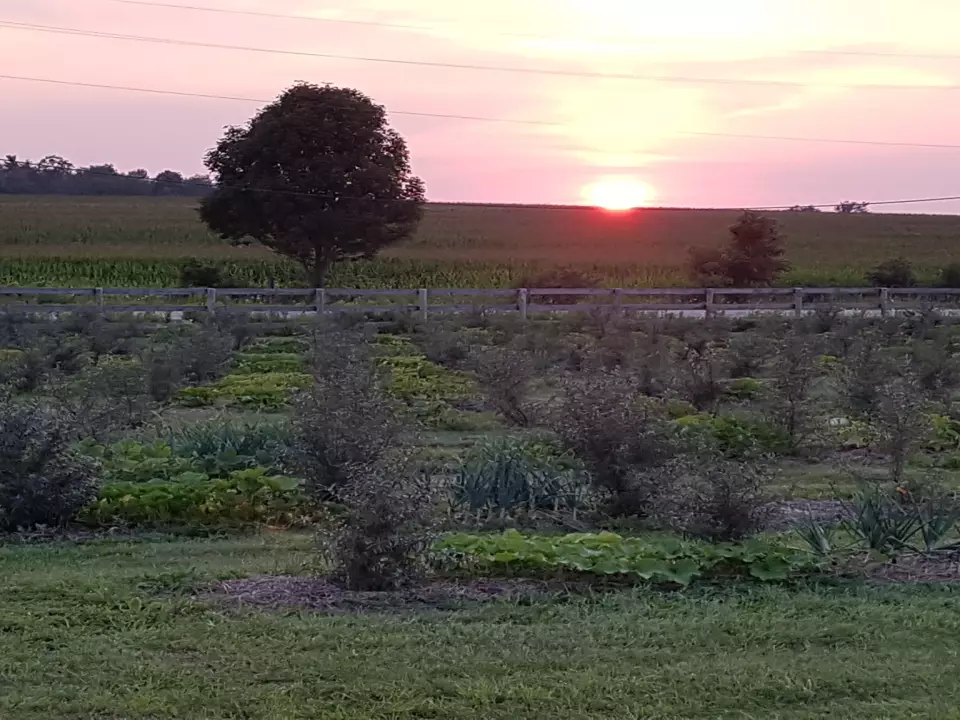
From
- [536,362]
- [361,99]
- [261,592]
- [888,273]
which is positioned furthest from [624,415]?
[888,273]

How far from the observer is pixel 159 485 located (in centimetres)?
854

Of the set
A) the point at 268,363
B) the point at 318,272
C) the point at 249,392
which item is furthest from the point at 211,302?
the point at 318,272

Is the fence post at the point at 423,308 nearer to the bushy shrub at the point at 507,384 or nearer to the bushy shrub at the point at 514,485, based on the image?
the bushy shrub at the point at 507,384

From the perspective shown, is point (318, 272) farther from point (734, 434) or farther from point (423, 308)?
point (734, 434)

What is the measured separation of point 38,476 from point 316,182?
34.1 metres

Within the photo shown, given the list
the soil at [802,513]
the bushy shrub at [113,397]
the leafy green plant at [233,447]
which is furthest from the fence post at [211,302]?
the soil at [802,513]

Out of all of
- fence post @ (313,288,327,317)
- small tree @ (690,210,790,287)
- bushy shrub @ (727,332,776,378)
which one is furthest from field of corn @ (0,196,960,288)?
bushy shrub @ (727,332,776,378)

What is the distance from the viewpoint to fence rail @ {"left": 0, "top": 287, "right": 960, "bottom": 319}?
27.2 metres

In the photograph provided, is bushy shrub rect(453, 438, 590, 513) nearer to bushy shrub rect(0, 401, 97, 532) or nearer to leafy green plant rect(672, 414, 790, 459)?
leafy green plant rect(672, 414, 790, 459)

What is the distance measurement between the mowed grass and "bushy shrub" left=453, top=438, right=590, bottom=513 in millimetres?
2113

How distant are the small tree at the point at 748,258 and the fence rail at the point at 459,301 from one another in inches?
220

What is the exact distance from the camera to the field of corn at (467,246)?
53.0 metres

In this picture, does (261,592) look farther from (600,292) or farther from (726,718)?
(600,292)

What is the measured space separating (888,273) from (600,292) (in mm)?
19162
